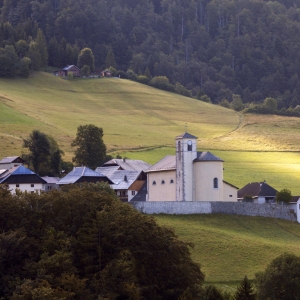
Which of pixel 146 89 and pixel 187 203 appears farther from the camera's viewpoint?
pixel 146 89

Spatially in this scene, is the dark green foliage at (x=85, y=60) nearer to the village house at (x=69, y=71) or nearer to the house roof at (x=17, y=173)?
the village house at (x=69, y=71)

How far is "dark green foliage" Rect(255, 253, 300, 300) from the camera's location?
1868 inches

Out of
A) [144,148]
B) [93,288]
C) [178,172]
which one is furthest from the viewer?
[144,148]

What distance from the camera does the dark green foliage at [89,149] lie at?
297 ft

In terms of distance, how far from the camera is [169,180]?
253 feet

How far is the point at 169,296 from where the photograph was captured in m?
47.9

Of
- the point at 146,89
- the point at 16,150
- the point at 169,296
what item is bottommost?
the point at 169,296

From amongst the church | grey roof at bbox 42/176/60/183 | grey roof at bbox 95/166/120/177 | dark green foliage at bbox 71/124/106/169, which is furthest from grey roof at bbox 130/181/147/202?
dark green foliage at bbox 71/124/106/169

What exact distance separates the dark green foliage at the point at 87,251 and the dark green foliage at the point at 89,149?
37.6 m

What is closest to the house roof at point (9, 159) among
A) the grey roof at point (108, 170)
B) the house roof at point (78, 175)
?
the grey roof at point (108, 170)

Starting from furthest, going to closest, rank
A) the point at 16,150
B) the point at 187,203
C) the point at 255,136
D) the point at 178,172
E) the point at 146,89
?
the point at 146,89
the point at 255,136
the point at 16,150
the point at 178,172
the point at 187,203

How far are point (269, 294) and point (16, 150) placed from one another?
51872 mm

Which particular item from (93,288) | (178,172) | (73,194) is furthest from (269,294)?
(178,172)

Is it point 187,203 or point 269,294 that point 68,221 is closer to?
point 269,294
